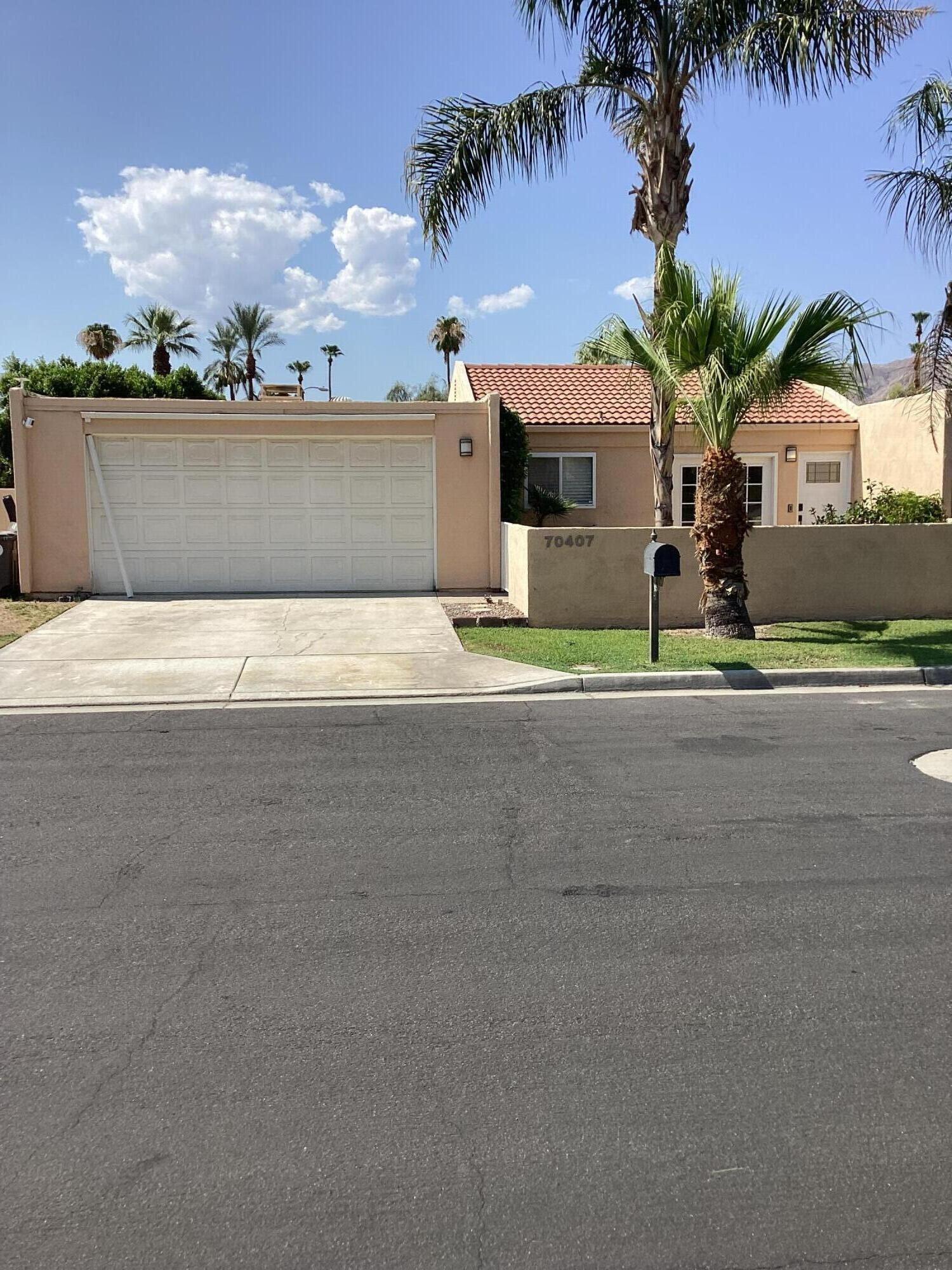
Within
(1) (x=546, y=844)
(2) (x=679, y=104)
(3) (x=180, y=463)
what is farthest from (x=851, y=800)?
(3) (x=180, y=463)

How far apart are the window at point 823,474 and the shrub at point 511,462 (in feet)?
21.1

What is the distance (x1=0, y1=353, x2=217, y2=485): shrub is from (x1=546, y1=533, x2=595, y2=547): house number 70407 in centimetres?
1718

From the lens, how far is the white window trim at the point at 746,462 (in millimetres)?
19234

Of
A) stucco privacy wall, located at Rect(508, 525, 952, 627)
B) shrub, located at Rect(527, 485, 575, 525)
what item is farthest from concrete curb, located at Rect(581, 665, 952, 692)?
shrub, located at Rect(527, 485, 575, 525)

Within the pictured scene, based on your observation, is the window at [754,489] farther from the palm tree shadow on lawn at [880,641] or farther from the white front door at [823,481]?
the palm tree shadow on lawn at [880,641]

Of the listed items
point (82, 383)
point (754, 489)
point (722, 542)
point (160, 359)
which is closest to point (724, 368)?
point (722, 542)

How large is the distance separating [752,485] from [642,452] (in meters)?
2.32

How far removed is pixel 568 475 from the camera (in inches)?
747

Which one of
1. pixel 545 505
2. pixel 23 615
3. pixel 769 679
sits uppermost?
pixel 545 505

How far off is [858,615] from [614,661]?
4972mm

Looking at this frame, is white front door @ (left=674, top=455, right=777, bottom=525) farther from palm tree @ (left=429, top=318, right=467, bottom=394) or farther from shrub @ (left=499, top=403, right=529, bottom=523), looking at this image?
palm tree @ (left=429, top=318, right=467, bottom=394)

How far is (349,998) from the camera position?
3.76 m

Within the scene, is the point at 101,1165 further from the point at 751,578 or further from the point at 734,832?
the point at 751,578

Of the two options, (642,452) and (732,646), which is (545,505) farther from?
(732,646)
